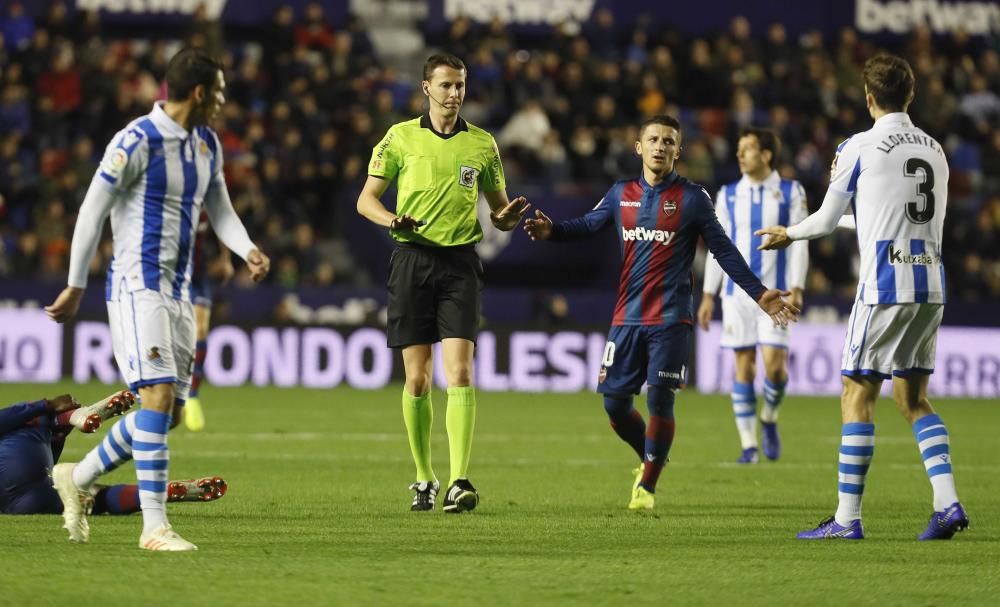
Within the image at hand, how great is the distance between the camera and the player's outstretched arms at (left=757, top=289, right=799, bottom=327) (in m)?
8.24

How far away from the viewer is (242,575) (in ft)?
21.0

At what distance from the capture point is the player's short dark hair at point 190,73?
22.6 ft

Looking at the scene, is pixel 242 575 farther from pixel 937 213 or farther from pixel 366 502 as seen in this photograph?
pixel 937 213

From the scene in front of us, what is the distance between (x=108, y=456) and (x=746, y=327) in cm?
650

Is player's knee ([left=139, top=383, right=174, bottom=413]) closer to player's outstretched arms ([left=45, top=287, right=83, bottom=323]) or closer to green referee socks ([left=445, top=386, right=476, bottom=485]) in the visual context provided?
player's outstretched arms ([left=45, top=287, right=83, bottom=323])

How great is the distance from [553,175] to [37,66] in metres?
7.46

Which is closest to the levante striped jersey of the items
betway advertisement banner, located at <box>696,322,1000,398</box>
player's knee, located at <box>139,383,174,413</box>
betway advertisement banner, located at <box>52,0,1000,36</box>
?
player's knee, located at <box>139,383,174,413</box>

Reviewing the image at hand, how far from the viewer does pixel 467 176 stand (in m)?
9.27

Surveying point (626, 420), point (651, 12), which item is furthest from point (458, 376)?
point (651, 12)

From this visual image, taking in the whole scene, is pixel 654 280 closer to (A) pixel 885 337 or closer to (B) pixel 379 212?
(B) pixel 379 212

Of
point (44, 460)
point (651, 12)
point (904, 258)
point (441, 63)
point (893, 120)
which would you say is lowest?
point (44, 460)

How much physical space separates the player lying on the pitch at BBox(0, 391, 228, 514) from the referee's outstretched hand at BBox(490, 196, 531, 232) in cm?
200

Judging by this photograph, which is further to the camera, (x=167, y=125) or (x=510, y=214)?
(x=510, y=214)

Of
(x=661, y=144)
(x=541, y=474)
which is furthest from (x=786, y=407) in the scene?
(x=661, y=144)
